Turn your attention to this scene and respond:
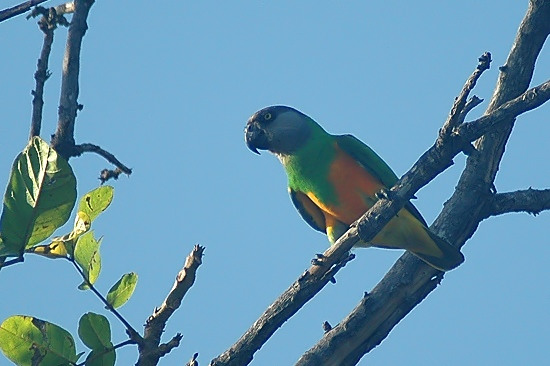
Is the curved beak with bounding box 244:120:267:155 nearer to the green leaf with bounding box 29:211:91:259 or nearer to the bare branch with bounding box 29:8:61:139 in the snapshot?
the bare branch with bounding box 29:8:61:139

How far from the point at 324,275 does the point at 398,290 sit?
1.03 m

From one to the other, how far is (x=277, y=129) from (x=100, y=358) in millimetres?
5288

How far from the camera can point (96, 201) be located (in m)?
3.34

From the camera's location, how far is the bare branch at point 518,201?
5.70 meters

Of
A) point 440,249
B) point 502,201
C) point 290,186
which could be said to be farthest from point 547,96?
point 290,186

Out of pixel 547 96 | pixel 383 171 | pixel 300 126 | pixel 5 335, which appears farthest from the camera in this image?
pixel 300 126

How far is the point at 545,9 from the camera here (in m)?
5.84

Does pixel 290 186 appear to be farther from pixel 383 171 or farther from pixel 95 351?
pixel 95 351

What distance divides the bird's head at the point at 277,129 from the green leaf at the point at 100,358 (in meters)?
4.89

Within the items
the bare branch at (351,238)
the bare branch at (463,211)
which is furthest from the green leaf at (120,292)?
the bare branch at (463,211)

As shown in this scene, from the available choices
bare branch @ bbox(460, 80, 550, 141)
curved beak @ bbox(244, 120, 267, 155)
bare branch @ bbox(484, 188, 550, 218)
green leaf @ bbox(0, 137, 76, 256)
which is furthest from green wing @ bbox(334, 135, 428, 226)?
green leaf @ bbox(0, 137, 76, 256)

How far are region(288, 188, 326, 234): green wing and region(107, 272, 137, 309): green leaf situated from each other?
4497mm

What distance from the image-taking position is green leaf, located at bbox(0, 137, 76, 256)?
120 inches

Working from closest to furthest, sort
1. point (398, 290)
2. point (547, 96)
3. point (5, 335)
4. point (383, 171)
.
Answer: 1. point (5, 335)
2. point (547, 96)
3. point (398, 290)
4. point (383, 171)
